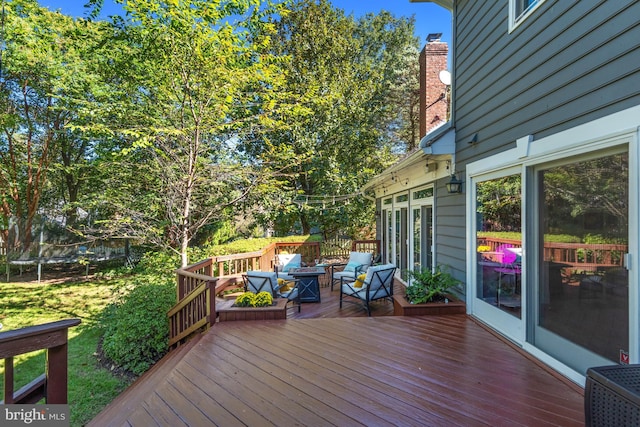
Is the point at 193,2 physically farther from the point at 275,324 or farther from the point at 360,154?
the point at 360,154

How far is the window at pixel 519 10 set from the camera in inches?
122

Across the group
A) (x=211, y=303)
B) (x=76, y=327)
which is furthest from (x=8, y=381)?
(x=76, y=327)

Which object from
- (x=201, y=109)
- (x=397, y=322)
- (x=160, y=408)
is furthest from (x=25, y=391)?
(x=201, y=109)

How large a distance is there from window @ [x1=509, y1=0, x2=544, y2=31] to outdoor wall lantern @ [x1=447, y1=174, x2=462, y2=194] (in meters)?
1.93

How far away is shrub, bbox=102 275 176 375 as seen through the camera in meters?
4.68

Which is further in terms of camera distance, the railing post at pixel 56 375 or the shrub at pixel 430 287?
the shrub at pixel 430 287

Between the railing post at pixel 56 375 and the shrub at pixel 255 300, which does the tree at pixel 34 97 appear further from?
the railing post at pixel 56 375

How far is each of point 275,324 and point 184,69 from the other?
4.76 m

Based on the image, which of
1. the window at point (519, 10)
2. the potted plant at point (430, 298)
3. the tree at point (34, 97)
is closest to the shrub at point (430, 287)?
the potted plant at point (430, 298)

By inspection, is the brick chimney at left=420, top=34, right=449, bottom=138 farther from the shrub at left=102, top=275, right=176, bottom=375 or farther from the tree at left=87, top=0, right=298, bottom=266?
the shrub at left=102, top=275, right=176, bottom=375

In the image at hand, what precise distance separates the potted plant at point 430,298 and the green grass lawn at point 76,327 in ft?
14.1

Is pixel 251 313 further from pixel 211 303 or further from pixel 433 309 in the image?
pixel 433 309

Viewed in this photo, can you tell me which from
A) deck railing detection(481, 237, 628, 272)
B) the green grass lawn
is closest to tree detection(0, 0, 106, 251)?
the green grass lawn

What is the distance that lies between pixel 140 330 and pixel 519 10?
6553mm
